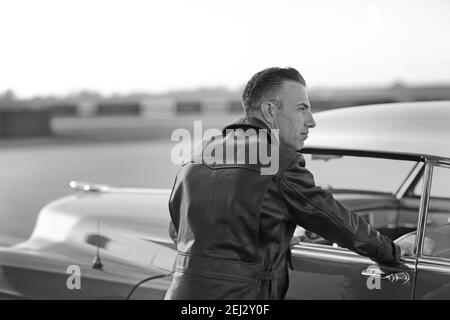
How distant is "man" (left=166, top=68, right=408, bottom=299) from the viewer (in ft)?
6.64

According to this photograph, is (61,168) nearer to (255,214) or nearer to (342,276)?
(342,276)

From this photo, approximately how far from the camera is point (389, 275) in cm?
246

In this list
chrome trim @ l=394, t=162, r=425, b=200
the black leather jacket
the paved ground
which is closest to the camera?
the black leather jacket

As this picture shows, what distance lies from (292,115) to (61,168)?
11.2 metres

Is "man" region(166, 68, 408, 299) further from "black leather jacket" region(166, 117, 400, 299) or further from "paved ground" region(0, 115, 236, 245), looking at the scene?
"paved ground" region(0, 115, 236, 245)

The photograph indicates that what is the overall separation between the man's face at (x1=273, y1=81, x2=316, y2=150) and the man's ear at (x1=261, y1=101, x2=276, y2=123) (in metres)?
0.01

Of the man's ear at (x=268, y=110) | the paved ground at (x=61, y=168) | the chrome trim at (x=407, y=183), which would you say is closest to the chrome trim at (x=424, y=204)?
the man's ear at (x=268, y=110)

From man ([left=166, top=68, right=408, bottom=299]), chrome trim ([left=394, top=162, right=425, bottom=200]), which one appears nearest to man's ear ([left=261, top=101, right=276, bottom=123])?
man ([left=166, top=68, right=408, bottom=299])

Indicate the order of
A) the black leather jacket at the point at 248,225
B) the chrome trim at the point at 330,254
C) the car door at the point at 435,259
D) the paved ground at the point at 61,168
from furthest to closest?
the paved ground at the point at 61,168 → the chrome trim at the point at 330,254 → the car door at the point at 435,259 → the black leather jacket at the point at 248,225

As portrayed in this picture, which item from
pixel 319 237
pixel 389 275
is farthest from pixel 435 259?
pixel 319 237

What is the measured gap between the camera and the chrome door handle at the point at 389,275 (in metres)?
2.44

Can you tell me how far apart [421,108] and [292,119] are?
38.3 inches

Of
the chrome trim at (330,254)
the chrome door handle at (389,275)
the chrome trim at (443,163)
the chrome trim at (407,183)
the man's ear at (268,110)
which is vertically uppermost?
the man's ear at (268,110)

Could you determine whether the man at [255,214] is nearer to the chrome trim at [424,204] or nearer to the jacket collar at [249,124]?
the jacket collar at [249,124]
